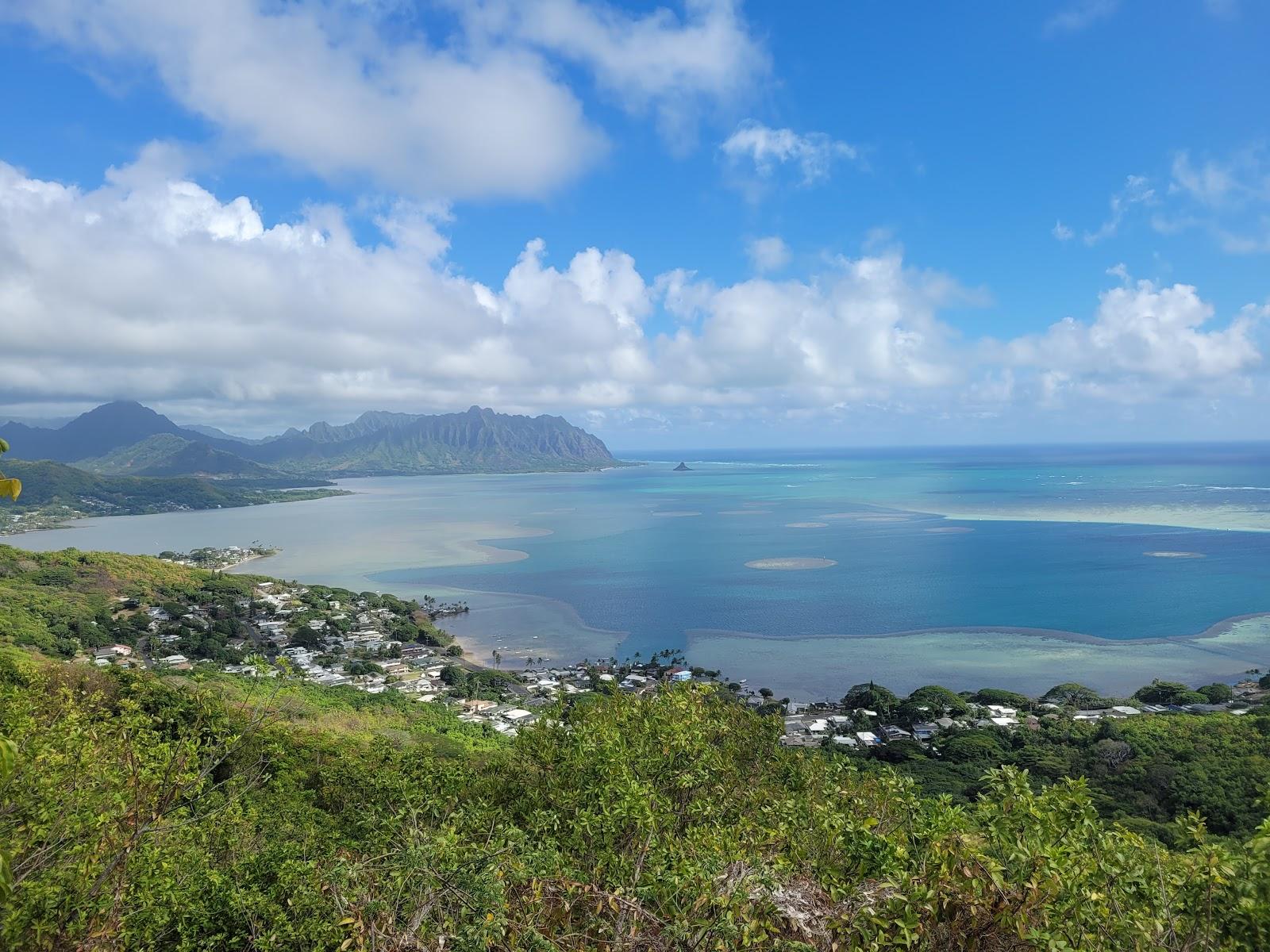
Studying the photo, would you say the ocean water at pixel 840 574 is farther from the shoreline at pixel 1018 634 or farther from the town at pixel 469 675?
the town at pixel 469 675

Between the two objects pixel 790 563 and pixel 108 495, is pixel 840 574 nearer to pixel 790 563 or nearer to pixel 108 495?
pixel 790 563

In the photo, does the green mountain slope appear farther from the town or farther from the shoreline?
the shoreline

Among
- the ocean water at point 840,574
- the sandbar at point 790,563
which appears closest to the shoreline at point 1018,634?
the ocean water at point 840,574

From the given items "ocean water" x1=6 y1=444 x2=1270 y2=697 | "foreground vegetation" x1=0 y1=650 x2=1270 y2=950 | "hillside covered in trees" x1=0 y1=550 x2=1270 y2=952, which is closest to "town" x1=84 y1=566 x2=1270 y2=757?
"ocean water" x1=6 y1=444 x2=1270 y2=697

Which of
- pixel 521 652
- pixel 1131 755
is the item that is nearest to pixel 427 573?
pixel 521 652

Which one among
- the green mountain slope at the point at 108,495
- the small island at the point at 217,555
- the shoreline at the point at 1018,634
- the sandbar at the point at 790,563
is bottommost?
the shoreline at the point at 1018,634

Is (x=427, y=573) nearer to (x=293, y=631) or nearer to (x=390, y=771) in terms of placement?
(x=293, y=631)
